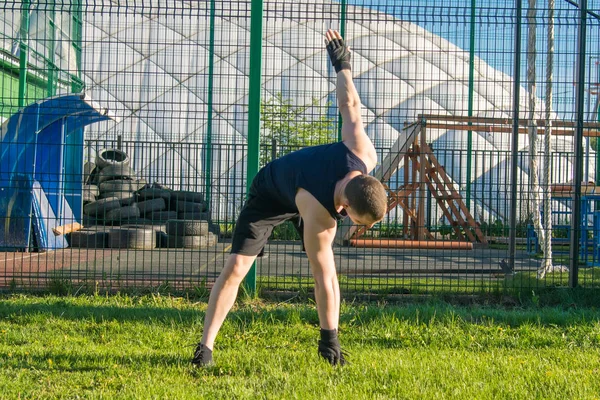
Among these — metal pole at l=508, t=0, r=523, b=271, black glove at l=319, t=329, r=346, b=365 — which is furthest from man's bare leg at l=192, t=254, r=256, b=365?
metal pole at l=508, t=0, r=523, b=271

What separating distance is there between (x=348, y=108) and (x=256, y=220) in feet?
3.11

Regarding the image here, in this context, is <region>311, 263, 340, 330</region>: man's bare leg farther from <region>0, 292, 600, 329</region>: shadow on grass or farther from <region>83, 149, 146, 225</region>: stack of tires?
<region>83, 149, 146, 225</region>: stack of tires

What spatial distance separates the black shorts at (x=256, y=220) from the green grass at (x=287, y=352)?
0.72m

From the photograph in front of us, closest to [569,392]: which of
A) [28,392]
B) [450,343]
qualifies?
[450,343]

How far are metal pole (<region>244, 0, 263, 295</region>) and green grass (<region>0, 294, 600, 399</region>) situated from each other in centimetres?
44

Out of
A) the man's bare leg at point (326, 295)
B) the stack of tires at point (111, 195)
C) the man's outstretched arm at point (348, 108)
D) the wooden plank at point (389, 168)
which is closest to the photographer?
the man's outstretched arm at point (348, 108)

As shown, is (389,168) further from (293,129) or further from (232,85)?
(232,85)

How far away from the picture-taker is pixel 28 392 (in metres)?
3.44

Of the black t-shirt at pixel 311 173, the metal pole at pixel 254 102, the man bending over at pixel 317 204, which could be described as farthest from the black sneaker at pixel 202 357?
the metal pole at pixel 254 102

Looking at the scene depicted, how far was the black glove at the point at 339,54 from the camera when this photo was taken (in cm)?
416

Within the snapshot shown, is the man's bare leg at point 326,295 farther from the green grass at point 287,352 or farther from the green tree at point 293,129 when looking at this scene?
the green tree at point 293,129

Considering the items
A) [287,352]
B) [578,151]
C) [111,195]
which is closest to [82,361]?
[287,352]

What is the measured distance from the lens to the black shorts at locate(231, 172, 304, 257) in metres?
4.19

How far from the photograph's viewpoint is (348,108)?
13.1 feet
